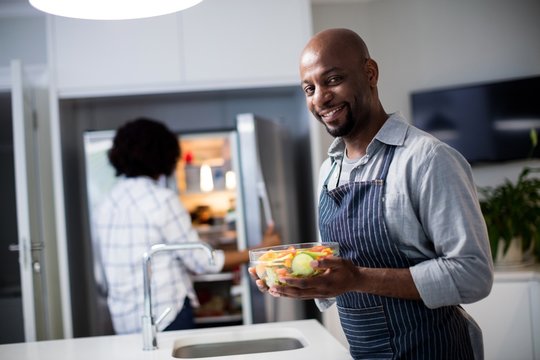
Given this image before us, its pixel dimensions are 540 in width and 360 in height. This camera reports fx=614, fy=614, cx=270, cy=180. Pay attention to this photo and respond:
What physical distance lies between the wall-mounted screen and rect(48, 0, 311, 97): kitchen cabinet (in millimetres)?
930

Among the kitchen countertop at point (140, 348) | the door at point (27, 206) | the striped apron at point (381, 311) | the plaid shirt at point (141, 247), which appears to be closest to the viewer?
the striped apron at point (381, 311)

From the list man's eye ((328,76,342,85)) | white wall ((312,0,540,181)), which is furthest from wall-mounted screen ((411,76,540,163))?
man's eye ((328,76,342,85))

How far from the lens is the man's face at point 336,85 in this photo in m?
1.47

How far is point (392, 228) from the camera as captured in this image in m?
1.41

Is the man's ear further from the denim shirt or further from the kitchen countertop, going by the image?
the kitchen countertop

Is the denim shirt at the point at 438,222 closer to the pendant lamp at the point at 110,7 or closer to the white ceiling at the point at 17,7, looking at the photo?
the pendant lamp at the point at 110,7

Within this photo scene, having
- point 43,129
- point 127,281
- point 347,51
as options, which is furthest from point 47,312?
point 347,51

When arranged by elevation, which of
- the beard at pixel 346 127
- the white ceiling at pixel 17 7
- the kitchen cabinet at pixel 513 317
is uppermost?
the white ceiling at pixel 17 7

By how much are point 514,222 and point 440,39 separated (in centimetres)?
127

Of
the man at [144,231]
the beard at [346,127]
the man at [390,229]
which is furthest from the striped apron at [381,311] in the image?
the man at [144,231]

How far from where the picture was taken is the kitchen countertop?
5.90 ft

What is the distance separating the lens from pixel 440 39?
381 centimetres

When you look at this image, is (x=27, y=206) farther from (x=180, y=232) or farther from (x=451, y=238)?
(x=451, y=238)

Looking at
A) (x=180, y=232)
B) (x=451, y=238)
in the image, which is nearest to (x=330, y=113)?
(x=451, y=238)
